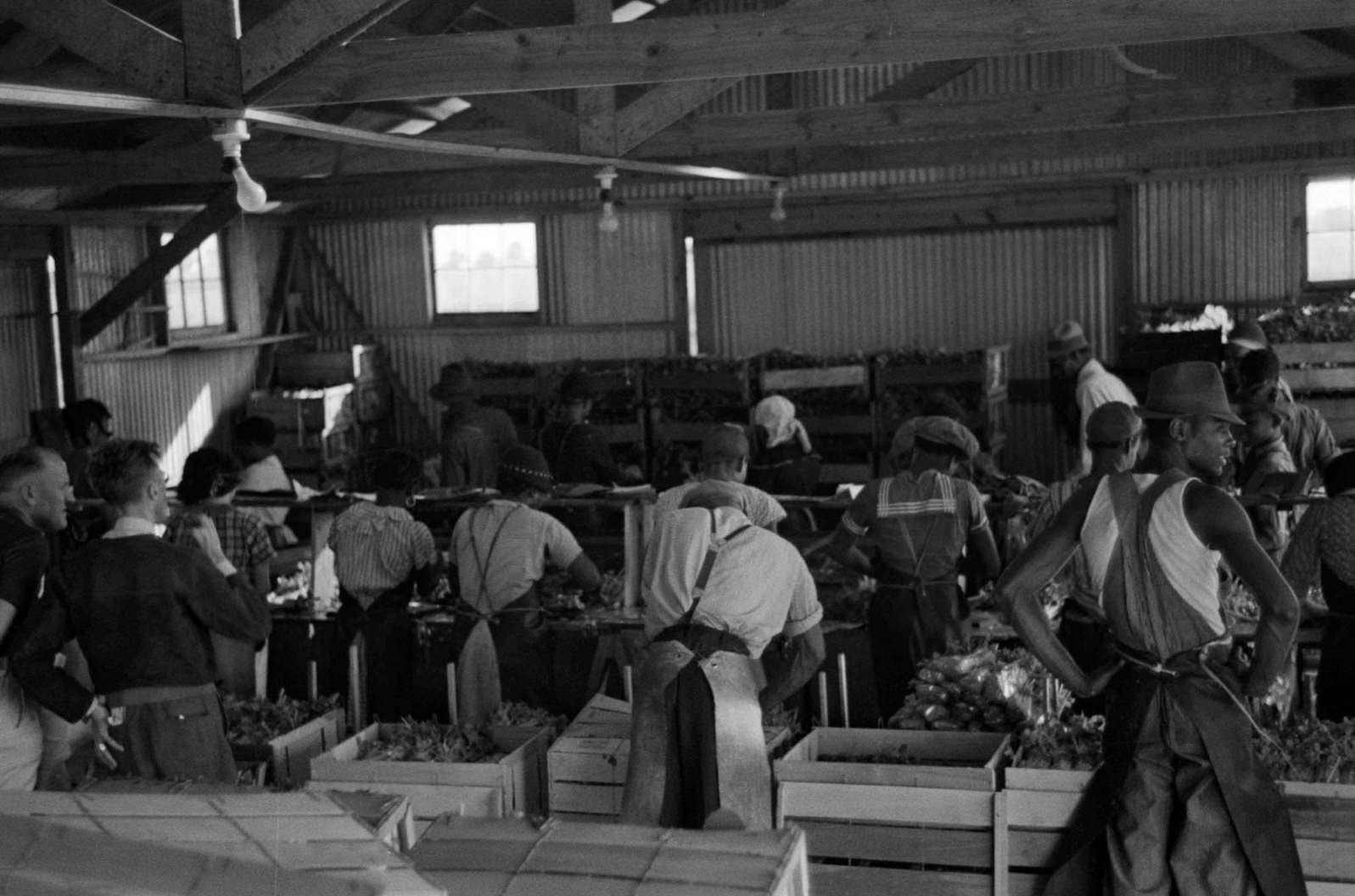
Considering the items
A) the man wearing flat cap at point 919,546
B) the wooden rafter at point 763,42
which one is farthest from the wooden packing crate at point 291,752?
the wooden rafter at point 763,42

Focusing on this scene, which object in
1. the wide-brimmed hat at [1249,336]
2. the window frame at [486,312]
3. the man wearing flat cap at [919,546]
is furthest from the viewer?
the window frame at [486,312]

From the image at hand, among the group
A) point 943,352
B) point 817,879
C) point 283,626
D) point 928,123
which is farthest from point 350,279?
point 817,879

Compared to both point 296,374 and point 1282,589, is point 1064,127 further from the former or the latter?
point 296,374

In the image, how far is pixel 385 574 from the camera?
8.05 meters

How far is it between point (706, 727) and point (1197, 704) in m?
1.61

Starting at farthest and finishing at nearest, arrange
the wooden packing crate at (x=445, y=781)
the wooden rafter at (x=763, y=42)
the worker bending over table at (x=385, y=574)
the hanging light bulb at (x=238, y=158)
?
1. the worker bending over table at (x=385, y=574)
2. the wooden packing crate at (x=445, y=781)
3. the hanging light bulb at (x=238, y=158)
4. the wooden rafter at (x=763, y=42)

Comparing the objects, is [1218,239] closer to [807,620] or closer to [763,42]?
[763,42]

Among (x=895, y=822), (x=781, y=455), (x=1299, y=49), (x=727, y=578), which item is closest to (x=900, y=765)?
(x=895, y=822)

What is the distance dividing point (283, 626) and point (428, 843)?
5.18m

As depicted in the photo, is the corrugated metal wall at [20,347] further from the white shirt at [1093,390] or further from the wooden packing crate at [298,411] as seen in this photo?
the white shirt at [1093,390]

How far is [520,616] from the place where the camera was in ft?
25.6

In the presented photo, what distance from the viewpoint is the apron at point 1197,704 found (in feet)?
17.1

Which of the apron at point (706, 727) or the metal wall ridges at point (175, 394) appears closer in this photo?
the apron at point (706, 727)

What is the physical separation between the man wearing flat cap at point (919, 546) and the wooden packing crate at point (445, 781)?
187cm
